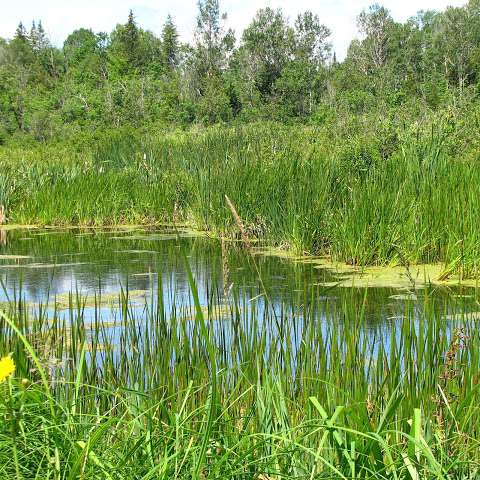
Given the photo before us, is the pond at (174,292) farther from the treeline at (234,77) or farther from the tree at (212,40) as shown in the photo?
the tree at (212,40)

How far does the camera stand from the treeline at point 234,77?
26.9 metres

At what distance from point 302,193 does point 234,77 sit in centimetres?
2764

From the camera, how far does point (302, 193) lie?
7223 millimetres

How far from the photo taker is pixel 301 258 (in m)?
7.18

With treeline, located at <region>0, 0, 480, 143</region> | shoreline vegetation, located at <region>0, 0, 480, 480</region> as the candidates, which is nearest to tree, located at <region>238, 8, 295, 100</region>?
treeline, located at <region>0, 0, 480, 143</region>

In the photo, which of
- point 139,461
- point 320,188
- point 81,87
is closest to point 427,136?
point 320,188

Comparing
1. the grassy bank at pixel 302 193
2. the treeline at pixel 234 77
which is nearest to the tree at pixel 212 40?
the treeline at pixel 234 77

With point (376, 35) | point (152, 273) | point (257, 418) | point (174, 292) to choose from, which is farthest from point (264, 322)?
point (376, 35)

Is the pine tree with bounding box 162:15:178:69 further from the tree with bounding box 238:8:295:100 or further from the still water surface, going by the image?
the still water surface

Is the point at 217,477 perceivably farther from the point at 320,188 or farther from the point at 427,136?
the point at 427,136

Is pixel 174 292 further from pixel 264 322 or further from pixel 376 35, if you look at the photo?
pixel 376 35

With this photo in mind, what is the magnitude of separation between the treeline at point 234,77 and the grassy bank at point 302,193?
9.16 metres

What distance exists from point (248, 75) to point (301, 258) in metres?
29.2

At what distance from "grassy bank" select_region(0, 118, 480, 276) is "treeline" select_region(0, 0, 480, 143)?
916 centimetres
